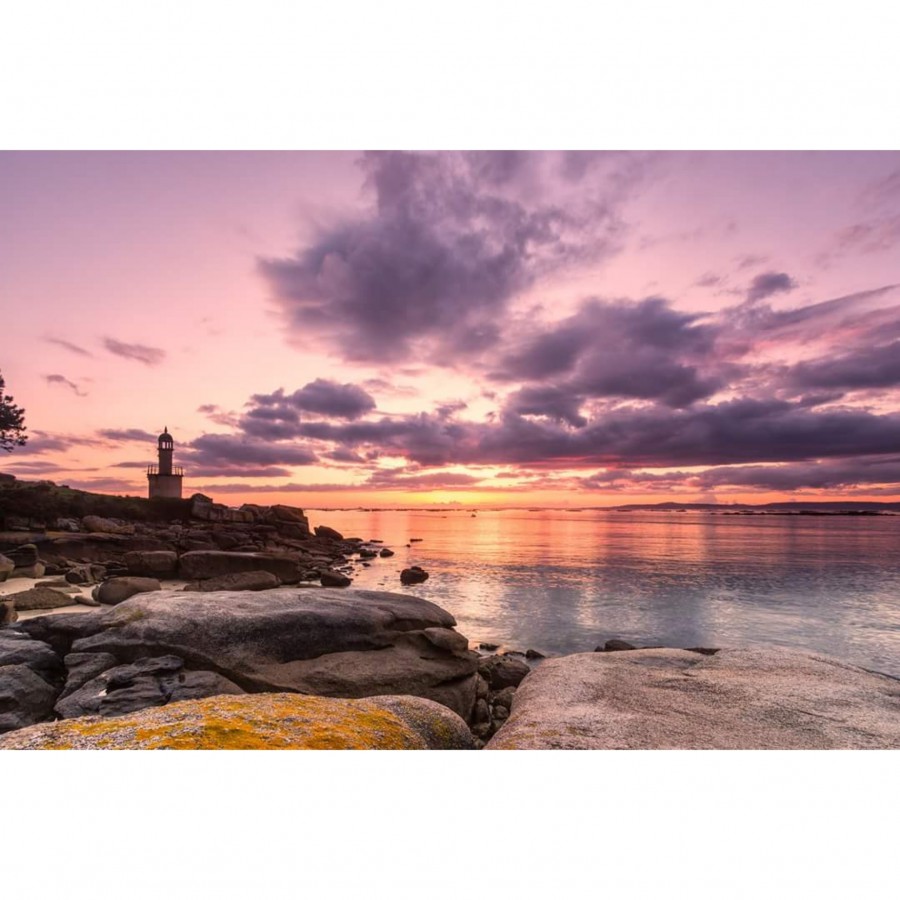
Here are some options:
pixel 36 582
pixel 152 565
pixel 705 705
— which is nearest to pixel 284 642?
pixel 705 705

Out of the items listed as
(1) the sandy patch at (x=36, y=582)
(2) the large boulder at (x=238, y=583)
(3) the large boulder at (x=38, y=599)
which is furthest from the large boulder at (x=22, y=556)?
(2) the large boulder at (x=238, y=583)

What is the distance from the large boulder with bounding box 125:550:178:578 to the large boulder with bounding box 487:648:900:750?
70.1 ft

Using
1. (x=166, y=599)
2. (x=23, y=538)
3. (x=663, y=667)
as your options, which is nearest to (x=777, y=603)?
(x=663, y=667)

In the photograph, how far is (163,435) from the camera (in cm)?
5112

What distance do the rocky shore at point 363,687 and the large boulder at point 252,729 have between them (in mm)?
16

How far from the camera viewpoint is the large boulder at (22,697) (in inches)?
264

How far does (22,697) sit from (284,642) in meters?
3.60

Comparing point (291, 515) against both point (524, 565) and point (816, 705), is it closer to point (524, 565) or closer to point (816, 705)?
point (524, 565)

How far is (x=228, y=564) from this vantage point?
80.8ft

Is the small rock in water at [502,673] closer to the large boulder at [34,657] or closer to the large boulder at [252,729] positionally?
the large boulder at [252,729]

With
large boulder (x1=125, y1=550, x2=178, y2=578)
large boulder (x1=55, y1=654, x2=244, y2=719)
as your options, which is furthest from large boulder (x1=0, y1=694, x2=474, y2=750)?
large boulder (x1=125, y1=550, x2=178, y2=578)

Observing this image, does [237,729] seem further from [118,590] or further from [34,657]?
[118,590]

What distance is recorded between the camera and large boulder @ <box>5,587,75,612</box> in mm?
14816

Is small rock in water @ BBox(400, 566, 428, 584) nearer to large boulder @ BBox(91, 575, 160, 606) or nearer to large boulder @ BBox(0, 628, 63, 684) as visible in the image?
large boulder @ BBox(91, 575, 160, 606)
